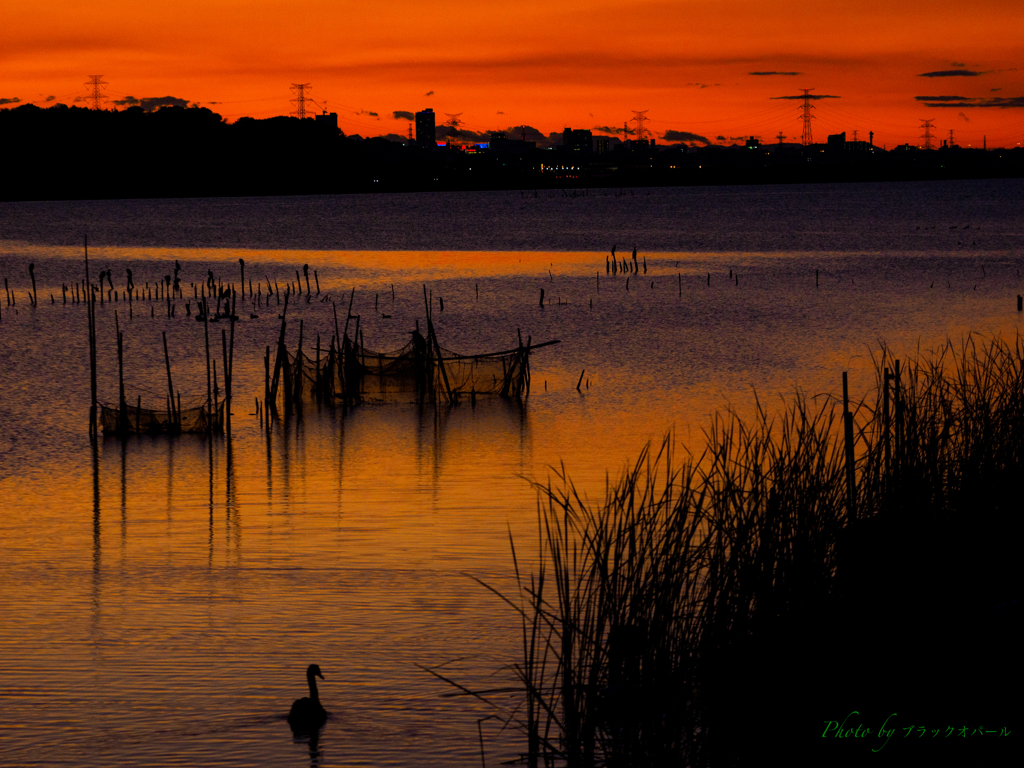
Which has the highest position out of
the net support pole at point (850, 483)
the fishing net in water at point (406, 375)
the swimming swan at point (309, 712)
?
the net support pole at point (850, 483)

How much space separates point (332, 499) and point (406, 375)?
7753 mm

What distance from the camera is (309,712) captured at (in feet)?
35.9

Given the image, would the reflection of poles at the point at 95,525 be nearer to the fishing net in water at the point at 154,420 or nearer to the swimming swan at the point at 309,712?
the fishing net in water at the point at 154,420

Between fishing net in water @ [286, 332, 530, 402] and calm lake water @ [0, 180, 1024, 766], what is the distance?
0.54m

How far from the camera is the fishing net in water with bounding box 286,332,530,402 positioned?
26.9m

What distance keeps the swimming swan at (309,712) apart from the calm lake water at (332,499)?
0.12 metres

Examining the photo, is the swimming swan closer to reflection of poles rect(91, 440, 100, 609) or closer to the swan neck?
the swan neck

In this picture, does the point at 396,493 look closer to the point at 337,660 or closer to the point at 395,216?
the point at 337,660

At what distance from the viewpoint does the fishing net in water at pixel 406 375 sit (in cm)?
2686

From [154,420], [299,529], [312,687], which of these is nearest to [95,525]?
[299,529]

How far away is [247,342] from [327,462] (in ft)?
63.9

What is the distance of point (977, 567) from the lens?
8664 mm

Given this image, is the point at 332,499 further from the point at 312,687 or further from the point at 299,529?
the point at 312,687

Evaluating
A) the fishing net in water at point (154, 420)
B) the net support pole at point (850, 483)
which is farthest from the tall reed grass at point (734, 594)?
the fishing net in water at point (154, 420)
